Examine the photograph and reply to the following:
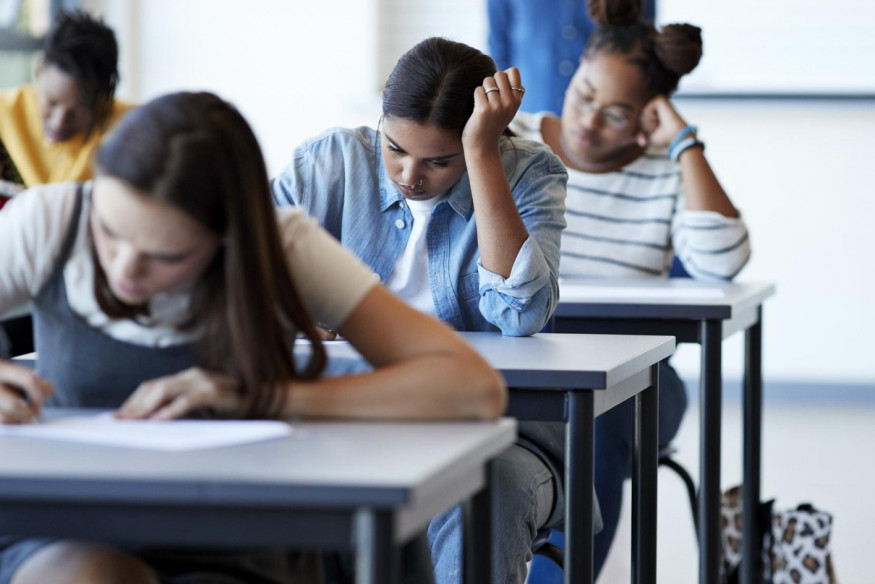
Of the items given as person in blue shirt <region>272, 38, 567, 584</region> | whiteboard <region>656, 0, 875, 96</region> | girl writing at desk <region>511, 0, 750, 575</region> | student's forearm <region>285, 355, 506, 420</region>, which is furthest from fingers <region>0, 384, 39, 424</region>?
whiteboard <region>656, 0, 875, 96</region>

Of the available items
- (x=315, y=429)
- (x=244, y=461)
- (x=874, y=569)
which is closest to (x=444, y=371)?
(x=315, y=429)

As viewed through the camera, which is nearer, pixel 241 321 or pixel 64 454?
pixel 64 454

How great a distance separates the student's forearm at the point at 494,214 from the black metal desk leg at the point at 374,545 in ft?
3.25

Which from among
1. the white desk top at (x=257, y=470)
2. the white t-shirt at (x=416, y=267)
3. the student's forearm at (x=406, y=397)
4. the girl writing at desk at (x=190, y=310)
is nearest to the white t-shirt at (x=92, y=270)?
the girl writing at desk at (x=190, y=310)

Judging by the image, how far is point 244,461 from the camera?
3.24 ft

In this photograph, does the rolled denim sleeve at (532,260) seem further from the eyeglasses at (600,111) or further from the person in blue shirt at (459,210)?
the eyeglasses at (600,111)

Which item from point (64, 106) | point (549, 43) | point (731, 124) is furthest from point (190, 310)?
point (731, 124)

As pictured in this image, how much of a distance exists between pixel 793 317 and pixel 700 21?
117 cm

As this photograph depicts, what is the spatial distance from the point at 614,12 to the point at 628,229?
0.46 metres

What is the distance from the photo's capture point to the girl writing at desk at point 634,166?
2713 mm

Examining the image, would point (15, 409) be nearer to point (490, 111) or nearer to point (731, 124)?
point (490, 111)

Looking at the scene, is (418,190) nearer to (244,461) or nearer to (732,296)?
(732,296)

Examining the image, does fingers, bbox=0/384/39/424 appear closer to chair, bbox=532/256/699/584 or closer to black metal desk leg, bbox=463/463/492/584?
black metal desk leg, bbox=463/463/492/584

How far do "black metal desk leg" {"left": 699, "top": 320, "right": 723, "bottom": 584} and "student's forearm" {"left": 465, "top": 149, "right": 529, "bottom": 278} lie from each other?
17.9 inches
